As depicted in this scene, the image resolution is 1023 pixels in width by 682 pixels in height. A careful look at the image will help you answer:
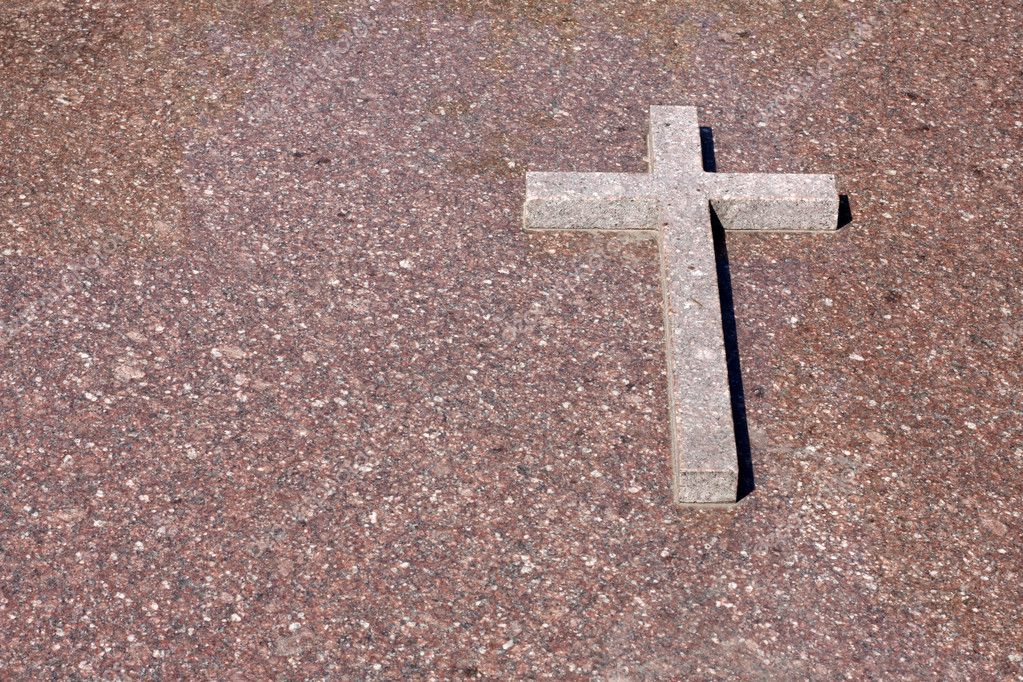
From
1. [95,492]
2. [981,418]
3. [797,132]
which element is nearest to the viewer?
[95,492]

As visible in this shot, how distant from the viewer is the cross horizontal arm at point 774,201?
5594 millimetres

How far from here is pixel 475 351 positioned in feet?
17.0

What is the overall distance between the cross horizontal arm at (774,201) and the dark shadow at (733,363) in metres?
0.09

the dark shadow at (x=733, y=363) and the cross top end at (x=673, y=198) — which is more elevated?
the cross top end at (x=673, y=198)

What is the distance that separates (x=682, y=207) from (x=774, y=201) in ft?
1.40

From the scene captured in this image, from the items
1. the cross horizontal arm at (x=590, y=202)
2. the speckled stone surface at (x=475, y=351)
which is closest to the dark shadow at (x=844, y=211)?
the speckled stone surface at (x=475, y=351)

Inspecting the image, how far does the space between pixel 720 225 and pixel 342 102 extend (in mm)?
2094

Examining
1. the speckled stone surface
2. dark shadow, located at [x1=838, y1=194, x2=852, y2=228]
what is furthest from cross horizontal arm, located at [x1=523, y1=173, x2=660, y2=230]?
dark shadow, located at [x1=838, y1=194, x2=852, y2=228]

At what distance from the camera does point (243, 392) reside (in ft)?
16.5

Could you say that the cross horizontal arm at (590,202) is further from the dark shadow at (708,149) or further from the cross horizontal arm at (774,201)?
the dark shadow at (708,149)

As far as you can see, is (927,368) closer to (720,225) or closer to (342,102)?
(720,225)

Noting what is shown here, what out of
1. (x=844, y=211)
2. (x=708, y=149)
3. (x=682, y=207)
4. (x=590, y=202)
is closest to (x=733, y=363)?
(x=682, y=207)

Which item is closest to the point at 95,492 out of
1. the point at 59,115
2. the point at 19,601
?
the point at 19,601

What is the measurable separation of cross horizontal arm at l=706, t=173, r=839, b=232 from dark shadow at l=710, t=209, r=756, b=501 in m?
A: 0.09
